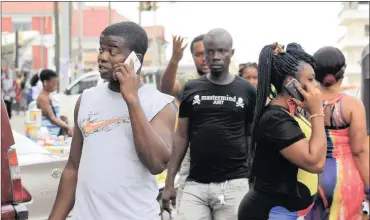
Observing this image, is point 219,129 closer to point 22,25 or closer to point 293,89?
point 293,89

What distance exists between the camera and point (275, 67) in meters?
3.85

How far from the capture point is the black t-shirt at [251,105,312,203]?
3674mm

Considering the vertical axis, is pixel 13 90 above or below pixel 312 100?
below

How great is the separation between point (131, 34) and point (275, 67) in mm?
872

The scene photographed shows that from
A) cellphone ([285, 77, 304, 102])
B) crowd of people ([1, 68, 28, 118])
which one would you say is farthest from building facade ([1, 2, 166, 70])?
cellphone ([285, 77, 304, 102])

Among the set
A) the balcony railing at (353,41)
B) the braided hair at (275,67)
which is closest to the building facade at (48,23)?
the balcony railing at (353,41)

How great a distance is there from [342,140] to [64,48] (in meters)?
19.5

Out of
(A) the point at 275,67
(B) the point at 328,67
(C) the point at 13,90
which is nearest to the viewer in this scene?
(A) the point at 275,67

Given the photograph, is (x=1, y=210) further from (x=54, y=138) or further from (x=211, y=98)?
(x=54, y=138)

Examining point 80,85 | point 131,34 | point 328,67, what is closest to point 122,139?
point 131,34

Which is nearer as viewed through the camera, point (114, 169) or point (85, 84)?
point (114, 169)

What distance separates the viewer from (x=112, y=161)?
327cm

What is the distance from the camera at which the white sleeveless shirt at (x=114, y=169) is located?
3.26 metres

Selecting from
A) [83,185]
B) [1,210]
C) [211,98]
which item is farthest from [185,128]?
[83,185]
